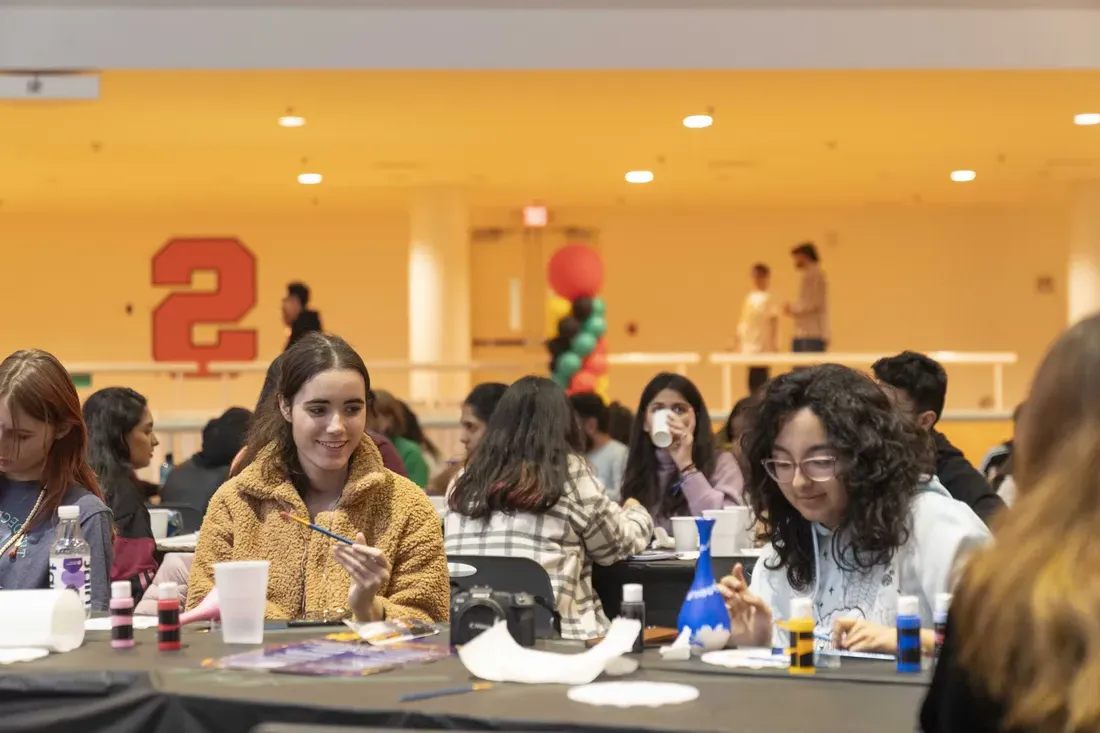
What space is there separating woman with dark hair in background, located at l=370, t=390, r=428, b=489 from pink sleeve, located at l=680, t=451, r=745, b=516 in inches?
52.5

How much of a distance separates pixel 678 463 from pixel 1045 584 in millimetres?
3697

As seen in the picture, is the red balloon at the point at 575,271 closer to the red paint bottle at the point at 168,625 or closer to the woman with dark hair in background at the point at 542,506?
the woman with dark hair in background at the point at 542,506

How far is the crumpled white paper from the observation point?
223 cm

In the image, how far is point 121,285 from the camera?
16734mm

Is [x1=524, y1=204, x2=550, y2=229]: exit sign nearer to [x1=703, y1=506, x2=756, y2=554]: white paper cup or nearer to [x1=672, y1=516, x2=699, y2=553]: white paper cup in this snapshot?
[x1=672, y1=516, x2=699, y2=553]: white paper cup

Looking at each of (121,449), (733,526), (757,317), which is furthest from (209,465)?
(757,317)

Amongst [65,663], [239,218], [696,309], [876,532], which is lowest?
[65,663]

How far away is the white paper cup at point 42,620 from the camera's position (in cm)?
256

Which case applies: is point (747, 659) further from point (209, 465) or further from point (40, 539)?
point (209, 465)

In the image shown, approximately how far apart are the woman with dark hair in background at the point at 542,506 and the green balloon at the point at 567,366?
6786 millimetres

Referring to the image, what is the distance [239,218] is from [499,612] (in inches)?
585

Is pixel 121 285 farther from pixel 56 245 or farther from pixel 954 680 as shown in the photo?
pixel 954 680

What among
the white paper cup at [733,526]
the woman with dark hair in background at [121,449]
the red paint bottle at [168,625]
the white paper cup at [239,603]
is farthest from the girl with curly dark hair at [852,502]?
the woman with dark hair in background at [121,449]

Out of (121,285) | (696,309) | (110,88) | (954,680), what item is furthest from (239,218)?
(954,680)
